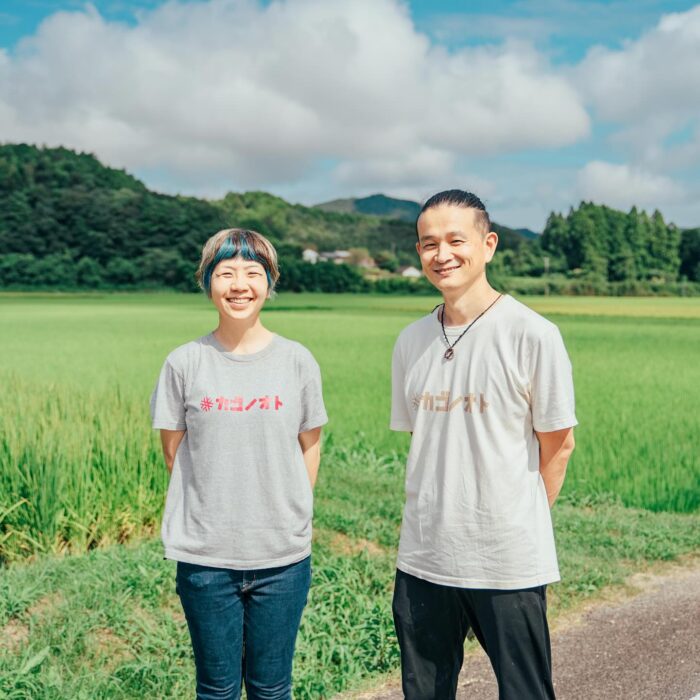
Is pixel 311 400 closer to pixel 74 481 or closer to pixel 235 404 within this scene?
pixel 235 404

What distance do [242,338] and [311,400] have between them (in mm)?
282

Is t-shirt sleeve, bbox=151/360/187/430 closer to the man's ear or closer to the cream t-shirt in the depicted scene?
the cream t-shirt

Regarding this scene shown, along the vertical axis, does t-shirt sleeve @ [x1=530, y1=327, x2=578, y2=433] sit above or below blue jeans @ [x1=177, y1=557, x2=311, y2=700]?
above

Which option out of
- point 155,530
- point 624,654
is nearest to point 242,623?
point 624,654

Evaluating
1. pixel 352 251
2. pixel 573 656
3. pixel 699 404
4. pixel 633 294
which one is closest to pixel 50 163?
pixel 352 251

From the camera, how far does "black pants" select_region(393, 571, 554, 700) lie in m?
2.23

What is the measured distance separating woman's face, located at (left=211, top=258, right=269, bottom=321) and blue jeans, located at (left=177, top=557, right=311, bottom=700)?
759 mm

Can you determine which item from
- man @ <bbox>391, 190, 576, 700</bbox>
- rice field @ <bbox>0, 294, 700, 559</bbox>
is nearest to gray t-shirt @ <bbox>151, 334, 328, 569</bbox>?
man @ <bbox>391, 190, 576, 700</bbox>

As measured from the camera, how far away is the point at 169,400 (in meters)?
2.39

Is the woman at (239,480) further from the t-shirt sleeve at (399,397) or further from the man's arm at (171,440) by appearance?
the t-shirt sleeve at (399,397)

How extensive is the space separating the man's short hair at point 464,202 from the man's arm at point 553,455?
0.63 meters

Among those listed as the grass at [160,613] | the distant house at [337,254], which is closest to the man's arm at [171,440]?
the grass at [160,613]

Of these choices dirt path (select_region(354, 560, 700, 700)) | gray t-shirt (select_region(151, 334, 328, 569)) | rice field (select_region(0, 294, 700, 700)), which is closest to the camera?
gray t-shirt (select_region(151, 334, 328, 569))

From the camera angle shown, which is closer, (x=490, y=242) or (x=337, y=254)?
(x=490, y=242)
